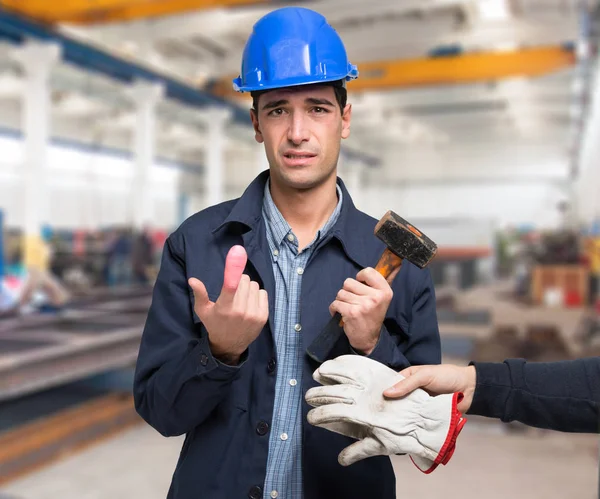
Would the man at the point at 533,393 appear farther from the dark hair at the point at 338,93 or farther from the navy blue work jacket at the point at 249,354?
the dark hair at the point at 338,93

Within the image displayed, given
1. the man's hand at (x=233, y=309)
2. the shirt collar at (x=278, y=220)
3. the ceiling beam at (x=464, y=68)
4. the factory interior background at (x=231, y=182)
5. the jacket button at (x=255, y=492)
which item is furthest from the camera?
the ceiling beam at (x=464, y=68)

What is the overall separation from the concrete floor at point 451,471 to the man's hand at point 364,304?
135 inches

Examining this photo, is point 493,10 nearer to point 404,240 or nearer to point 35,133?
point 35,133

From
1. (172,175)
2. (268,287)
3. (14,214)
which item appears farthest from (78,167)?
(268,287)

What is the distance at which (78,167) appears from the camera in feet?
73.2

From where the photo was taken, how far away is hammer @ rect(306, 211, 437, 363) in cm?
124

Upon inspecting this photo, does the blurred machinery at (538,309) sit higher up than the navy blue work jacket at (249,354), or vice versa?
the navy blue work jacket at (249,354)

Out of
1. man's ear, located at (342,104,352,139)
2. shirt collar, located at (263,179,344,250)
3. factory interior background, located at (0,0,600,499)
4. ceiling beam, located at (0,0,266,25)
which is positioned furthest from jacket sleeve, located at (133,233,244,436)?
ceiling beam, located at (0,0,266,25)

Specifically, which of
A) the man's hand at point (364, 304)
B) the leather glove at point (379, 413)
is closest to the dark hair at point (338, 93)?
the man's hand at point (364, 304)

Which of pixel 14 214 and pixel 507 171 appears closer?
pixel 14 214

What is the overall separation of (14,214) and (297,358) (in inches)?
809

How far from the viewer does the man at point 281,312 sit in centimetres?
127

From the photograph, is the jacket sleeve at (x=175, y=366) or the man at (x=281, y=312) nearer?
the jacket sleeve at (x=175, y=366)

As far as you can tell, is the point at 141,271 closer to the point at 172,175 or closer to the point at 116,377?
the point at 116,377
